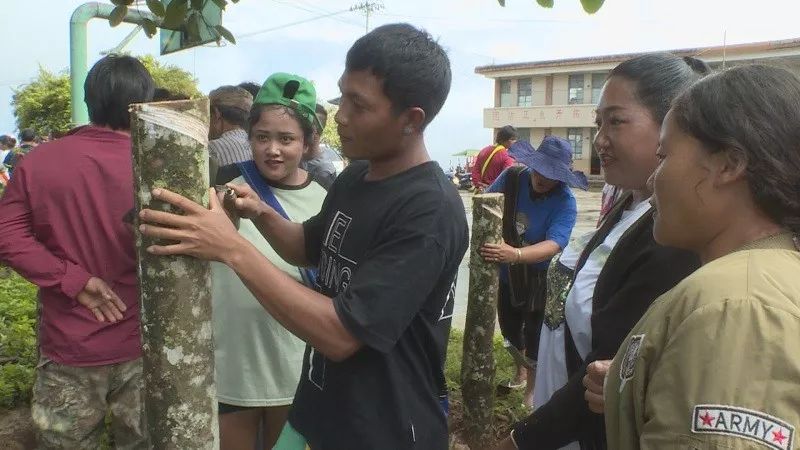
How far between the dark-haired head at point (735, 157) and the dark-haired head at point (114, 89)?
2.27m

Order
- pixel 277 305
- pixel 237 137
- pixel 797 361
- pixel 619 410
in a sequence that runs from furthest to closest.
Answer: pixel 237 137, pixel 277 305, pixel 619 410, pixel 797 361

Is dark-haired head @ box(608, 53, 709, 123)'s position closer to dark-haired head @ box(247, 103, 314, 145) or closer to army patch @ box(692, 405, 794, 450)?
army patch @ box(692, 405, 794, 450)

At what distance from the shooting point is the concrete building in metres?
38.7

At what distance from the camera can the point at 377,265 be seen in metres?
1.64

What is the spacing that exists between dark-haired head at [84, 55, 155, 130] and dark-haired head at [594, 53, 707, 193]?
1943 millimetres

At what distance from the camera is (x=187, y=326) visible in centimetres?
160

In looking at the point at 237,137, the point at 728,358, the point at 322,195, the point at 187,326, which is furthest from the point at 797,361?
the point at 237,137

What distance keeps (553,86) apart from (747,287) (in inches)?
1647

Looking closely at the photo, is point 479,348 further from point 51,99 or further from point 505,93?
point 505,93

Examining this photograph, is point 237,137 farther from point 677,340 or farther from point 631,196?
point 677,340

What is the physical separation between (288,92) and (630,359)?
2100 mm

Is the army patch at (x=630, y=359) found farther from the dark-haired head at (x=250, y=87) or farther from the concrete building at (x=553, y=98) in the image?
the concrete building at (x=553, y=98)

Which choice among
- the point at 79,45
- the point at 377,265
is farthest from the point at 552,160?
the point at 79,45

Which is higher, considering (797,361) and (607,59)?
(607,59)
